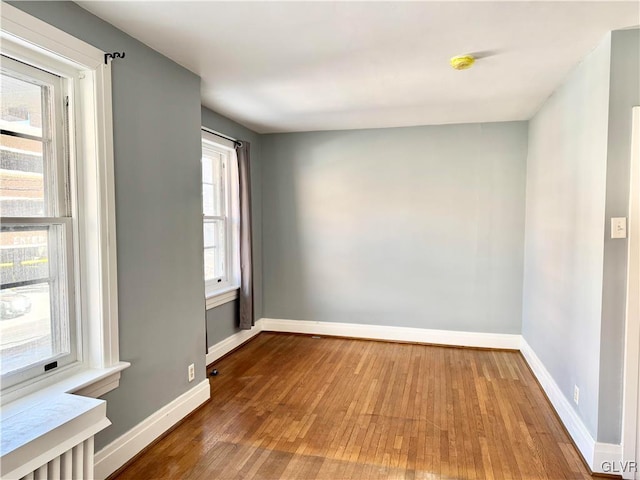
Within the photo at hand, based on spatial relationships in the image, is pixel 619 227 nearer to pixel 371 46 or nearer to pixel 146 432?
pixel 371 46

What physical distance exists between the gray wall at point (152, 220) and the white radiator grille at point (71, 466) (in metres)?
0.42

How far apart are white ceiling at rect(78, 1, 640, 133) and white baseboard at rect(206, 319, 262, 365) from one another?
2369mm

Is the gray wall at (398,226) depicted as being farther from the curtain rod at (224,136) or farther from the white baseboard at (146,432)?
the white baseboard at (146,432)

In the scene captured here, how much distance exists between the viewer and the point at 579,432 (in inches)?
93.7

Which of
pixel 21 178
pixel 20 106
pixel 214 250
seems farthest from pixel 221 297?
pixel 20 106

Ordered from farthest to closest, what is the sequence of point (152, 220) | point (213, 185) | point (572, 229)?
point (213, 185) → point (572, 229) → point (152, 220)

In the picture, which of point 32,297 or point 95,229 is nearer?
point 32,297

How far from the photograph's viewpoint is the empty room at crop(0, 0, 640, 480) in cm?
185

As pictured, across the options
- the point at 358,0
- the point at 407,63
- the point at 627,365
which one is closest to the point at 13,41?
the point at 358,0

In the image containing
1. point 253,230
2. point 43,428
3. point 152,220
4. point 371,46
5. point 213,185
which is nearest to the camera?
point 43,428

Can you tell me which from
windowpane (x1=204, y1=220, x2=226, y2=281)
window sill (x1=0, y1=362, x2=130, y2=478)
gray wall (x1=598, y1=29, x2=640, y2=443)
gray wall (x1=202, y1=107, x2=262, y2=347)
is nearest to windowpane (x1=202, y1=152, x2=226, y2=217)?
windowpane (x1=204, y1=220, x2=226, y2=281)

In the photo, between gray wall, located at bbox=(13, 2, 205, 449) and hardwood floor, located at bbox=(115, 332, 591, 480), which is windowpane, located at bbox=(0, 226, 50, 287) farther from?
hardwood floor, located at bbox=(115, 332, 591, 480)

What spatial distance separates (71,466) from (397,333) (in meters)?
3.50

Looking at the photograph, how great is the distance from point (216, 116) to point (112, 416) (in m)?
2.77
